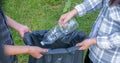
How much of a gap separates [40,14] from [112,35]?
2.43 metres

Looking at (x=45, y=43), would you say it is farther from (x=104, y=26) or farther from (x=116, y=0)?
(x=116, y=0)

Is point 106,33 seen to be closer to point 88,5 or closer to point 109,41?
point 109,41

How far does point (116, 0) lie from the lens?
1.59 m

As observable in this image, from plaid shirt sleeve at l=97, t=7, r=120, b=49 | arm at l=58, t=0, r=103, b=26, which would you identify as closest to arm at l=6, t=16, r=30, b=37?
arm at l=58, t=0, r=103, b=26

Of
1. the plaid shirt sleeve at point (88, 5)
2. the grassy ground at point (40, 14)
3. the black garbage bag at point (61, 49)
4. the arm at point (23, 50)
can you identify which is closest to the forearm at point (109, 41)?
the black garbage bag at point (61, 49)

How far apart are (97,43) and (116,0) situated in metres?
0.32

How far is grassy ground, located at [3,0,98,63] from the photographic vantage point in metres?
3.77

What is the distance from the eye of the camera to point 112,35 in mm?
1675

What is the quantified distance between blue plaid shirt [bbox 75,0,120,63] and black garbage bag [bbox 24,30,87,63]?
124mm

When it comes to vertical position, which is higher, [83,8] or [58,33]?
[83,8]

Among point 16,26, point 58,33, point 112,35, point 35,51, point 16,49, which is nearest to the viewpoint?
point 16,49

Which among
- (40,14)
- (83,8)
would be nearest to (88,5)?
(83,8)

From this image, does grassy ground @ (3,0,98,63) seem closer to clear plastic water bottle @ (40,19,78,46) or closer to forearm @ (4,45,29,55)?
clear plastic water bottle @ (40,19,78,46)

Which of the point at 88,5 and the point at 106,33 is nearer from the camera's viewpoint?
the point at 106,33
